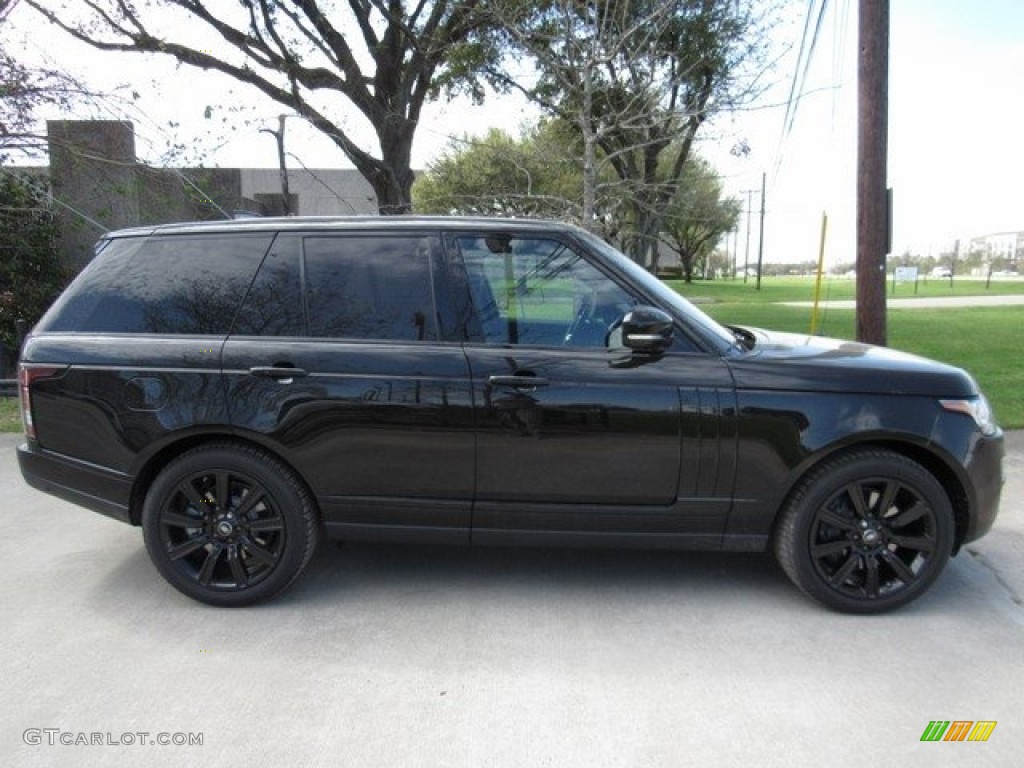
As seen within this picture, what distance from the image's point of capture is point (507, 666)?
3037 mm

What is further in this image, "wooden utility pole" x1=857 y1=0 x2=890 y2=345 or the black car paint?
"wooden utility pole" x1=857 y1=0 x2=890 y2=345

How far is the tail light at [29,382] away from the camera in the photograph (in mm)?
3637

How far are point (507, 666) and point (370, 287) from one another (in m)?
1.86

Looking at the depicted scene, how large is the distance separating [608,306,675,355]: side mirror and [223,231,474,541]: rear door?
0.77m

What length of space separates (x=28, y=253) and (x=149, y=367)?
25.8 feet

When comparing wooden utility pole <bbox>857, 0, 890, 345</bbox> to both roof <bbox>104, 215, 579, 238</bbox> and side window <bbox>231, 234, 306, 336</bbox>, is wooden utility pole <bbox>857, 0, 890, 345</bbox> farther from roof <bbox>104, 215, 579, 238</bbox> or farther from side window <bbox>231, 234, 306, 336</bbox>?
side window <bbox>231, 234, 306, 336</bbox>

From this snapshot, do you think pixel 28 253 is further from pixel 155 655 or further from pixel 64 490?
pixel 155 655

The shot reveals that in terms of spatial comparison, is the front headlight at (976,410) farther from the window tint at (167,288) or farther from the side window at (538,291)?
the window tint at (167,288)

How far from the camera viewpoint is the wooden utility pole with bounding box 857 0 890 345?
6.40m

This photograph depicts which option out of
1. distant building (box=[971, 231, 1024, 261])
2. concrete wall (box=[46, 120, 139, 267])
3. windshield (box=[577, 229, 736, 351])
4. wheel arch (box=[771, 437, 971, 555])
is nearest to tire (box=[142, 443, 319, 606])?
windshield (box=[577, 229, 736, 351])

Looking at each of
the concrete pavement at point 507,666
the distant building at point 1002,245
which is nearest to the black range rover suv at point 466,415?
the concrete pavement at point 507,666

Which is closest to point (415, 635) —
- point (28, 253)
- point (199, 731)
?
point (199, 731)

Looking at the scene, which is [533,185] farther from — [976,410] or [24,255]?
[976,410]

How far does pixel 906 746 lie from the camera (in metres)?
2.55
